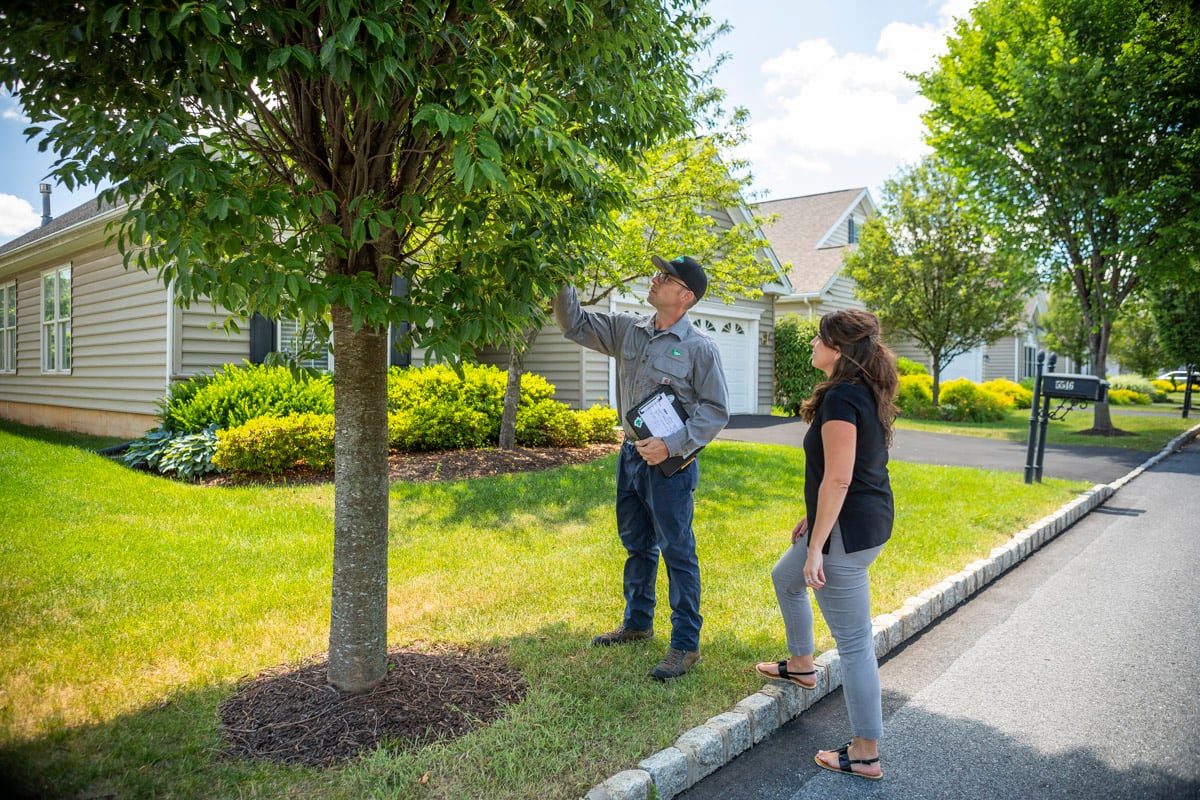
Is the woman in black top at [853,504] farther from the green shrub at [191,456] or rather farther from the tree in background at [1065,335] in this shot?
the tree in background at [1065,335]

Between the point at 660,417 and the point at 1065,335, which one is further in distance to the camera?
the point at 1065,335

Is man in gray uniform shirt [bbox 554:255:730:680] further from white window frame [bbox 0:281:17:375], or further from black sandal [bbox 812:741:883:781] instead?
white window frame [bbox 0:281:17:375]

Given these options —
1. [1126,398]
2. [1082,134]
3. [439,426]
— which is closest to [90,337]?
[439,426]

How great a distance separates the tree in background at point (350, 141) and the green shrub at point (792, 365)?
16729 millimetres

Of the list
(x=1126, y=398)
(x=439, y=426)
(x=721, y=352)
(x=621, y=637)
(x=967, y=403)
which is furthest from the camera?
(x=1126, y=398)

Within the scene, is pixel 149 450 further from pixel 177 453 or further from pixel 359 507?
pixel 359 507

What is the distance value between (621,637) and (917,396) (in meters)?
19.5

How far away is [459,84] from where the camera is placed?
269cm

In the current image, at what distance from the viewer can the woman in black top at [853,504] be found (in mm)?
3029

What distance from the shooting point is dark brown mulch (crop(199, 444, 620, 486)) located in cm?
838

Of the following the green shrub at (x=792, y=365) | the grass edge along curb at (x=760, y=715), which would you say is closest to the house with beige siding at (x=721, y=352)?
the green shrub at (x=792, y=365)

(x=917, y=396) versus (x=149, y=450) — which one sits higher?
(x=917, y=396)

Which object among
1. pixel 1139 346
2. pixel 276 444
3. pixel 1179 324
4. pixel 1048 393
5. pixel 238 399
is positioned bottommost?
pixel 276 444

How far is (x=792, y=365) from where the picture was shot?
65.2ft
